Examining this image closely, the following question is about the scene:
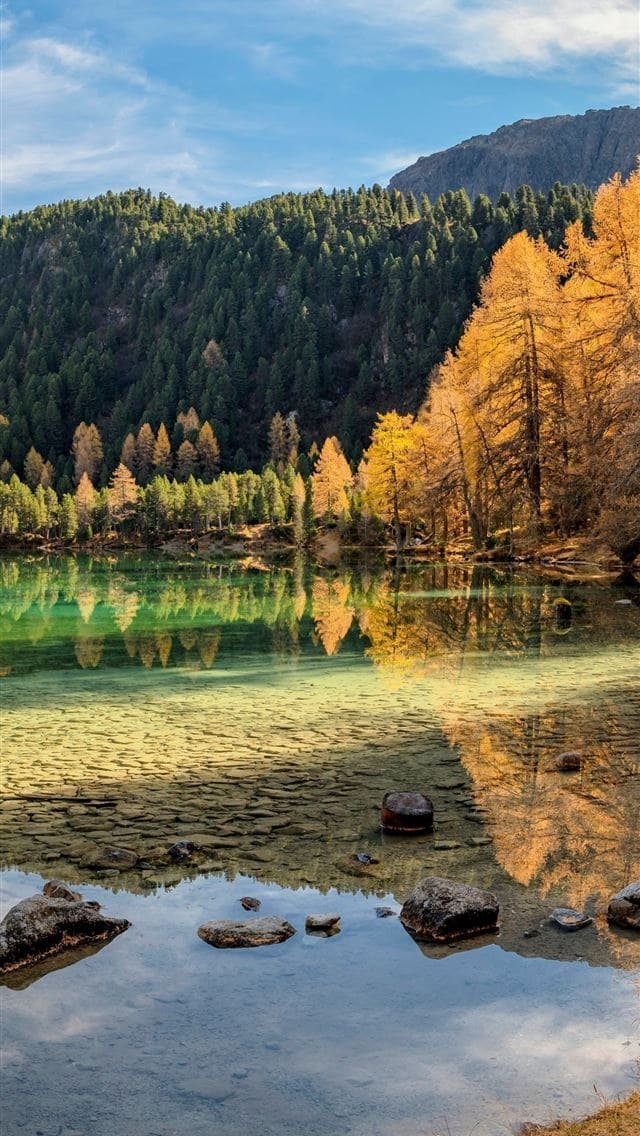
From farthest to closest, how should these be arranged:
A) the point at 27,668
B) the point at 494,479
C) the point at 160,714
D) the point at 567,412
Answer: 1. the point at 494,479
2. the point at 567,412
3. the point at 27,668
4. the point at 160,714

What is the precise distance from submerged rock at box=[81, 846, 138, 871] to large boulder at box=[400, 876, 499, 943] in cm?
321

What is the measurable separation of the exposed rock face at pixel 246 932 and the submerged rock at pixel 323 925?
5.9 inches

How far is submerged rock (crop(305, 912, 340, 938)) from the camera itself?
781cm

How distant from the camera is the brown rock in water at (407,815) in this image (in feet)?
33.6

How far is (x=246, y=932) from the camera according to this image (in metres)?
7.73

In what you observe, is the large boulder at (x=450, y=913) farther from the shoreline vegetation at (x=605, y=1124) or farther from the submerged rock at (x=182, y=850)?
the submerged rock at (x=182, y=850)

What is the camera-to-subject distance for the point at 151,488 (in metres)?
142

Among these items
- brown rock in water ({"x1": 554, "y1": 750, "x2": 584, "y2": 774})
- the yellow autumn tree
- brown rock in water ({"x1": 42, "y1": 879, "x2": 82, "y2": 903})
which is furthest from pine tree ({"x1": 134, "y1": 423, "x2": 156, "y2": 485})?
brown rock in water ({"x1": 42, "y1": 879, "x2": 82, "y2": 903})

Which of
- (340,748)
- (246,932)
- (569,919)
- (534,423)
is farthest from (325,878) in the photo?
(534,423)

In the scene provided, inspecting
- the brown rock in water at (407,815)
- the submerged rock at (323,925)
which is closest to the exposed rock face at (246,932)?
the submerged rock at (323,925)

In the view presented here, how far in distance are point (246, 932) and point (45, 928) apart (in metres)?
1.68

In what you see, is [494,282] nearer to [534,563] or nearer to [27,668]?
[534,563]

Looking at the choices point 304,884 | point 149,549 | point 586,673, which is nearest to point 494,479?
point 586,673

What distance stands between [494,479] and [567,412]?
607 centimetres
